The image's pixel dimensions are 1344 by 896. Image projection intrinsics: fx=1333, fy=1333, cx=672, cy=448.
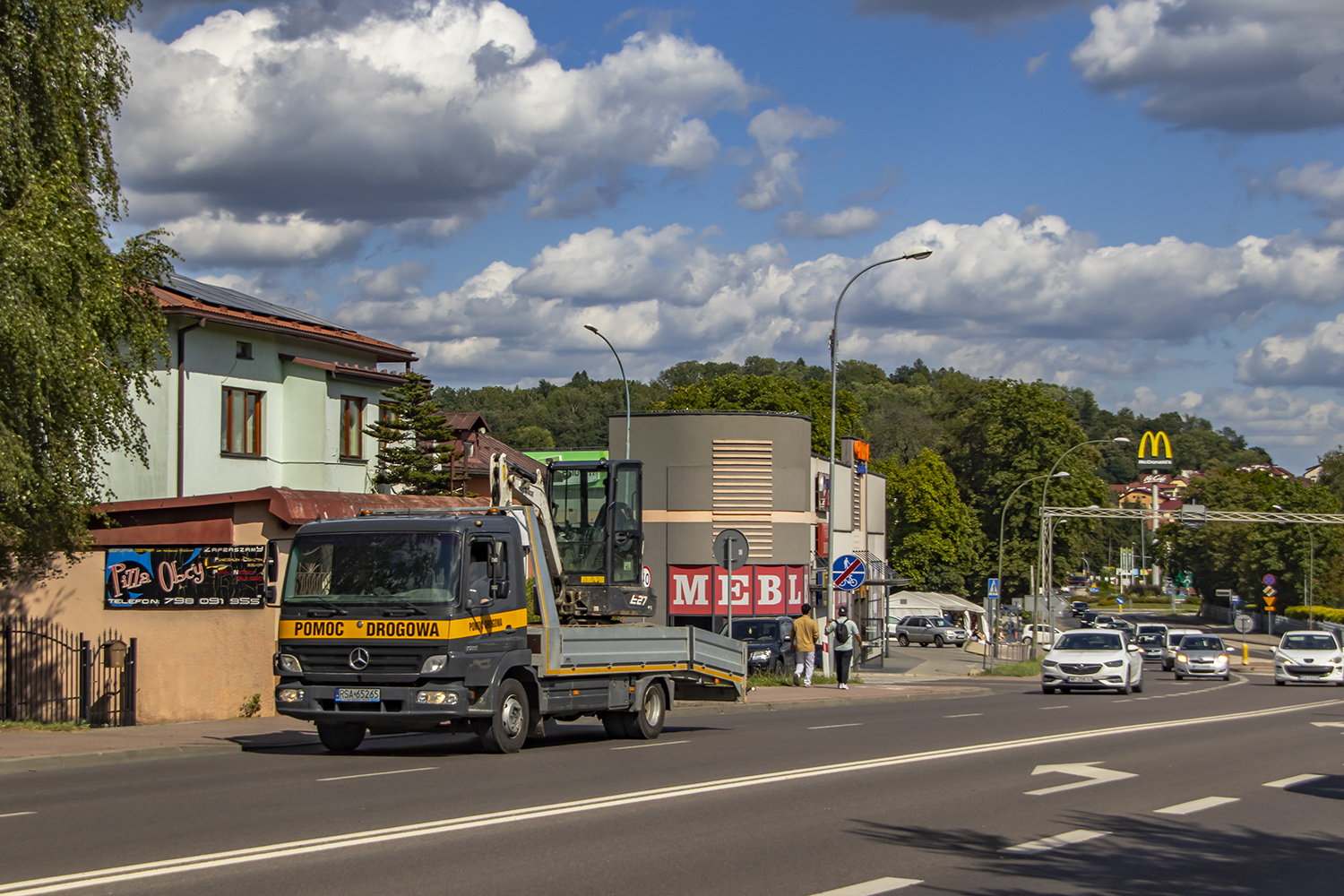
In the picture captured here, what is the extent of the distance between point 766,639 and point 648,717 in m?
18.7

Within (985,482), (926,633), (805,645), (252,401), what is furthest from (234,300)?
(985,482)

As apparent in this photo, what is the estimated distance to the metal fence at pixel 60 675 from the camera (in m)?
18.9

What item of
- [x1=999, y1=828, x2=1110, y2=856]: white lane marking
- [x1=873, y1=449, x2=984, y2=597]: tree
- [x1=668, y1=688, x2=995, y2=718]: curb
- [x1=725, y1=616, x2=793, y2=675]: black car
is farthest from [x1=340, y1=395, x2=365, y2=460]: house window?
[x1=873, y1=449, x2=984, y2=597]: tree

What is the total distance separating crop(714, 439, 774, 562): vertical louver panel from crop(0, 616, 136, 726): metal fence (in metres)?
23.7

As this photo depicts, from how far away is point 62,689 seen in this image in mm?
19359

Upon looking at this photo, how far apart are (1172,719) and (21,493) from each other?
16.8 m

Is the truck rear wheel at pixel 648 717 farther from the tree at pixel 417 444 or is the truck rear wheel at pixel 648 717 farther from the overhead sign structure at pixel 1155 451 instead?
the overhead sign structure at pixel 1155 451

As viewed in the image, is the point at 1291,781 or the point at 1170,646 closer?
the point at 1291,781

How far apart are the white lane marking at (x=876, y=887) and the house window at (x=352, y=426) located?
26568 mm

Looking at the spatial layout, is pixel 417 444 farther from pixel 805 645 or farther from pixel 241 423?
pixel 805 645

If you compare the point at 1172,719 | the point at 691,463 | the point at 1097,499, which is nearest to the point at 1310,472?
the point at 1097,499

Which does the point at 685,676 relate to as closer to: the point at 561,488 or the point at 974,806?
the point at 561,488

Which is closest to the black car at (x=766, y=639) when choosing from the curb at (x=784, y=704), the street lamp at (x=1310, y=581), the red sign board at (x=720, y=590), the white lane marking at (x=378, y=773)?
the red sign board at (x=720, y=590)

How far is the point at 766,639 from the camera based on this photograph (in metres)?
35.2
